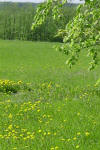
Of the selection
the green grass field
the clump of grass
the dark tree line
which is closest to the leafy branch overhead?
the green grass field

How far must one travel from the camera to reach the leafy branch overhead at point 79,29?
20.8ft

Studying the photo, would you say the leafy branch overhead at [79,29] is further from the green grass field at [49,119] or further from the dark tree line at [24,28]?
the dark tree line at [24,28]

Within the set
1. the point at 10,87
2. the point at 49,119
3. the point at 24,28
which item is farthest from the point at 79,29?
the point at 24,28

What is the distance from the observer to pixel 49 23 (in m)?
89.9

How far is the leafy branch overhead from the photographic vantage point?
6.33m

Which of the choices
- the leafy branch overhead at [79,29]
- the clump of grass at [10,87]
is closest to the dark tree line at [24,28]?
the clump of grass at [10,87]

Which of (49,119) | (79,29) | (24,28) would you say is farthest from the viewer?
(24,28)

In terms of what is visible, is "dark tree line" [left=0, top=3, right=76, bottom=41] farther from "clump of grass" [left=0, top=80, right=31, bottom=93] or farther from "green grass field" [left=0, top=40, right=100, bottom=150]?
"green grass field" [left=0, top=40, right=100, bottom=150]

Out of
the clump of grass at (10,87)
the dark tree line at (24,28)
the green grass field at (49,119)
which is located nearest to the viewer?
the green grass field at (49,119)

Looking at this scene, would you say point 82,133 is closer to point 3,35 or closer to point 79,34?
point 79,34

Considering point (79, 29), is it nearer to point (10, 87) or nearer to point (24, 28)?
point (10, 87)

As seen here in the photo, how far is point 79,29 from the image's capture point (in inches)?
259

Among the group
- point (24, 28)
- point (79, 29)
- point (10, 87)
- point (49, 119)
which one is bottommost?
point (24, 28)

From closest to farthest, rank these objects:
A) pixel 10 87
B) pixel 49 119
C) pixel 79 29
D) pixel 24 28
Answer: pixel 79 29
pixel 49 119
pixel 10 87
pixel 24 28
